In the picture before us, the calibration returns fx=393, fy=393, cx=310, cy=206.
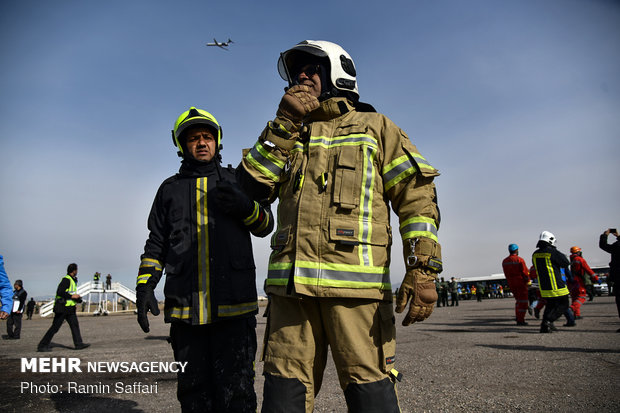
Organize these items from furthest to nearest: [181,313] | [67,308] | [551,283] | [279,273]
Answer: [67,308], [551,283], [181,313], [279,273]

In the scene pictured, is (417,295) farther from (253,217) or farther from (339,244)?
(253,217)

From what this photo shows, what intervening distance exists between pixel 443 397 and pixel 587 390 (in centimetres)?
139

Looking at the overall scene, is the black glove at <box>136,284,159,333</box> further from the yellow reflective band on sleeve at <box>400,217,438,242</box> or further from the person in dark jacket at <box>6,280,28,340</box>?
the person in dark jacket at <box>6,280,28,340</box>

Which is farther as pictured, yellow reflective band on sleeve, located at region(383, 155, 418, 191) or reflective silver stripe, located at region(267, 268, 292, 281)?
yellow reflective band on sleeve, located at region(383, 155, 418, 191)

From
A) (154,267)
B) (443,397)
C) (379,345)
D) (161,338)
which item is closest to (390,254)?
(379,345)

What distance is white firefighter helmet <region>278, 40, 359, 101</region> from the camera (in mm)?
2574

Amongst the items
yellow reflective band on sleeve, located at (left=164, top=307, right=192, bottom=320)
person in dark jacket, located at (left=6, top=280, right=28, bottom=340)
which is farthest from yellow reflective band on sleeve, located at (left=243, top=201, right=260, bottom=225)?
person in dark jacket, located at (left=6, top=280, right=28, bottom=340)

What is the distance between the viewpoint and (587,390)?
377 cm

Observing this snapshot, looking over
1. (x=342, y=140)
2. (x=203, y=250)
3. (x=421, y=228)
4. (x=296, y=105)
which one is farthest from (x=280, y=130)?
(x=203, y=250)

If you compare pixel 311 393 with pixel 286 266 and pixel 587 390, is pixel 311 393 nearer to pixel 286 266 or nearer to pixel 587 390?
pixel 286 266

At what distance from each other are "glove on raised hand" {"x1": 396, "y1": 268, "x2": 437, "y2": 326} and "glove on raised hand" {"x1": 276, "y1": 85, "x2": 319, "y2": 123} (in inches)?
43.4

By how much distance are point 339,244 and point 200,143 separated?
1.87m

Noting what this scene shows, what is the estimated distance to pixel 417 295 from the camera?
207cm

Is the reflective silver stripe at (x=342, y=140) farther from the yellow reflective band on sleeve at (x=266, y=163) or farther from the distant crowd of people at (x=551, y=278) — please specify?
the distant crowd of people at (x=551, y=278)
